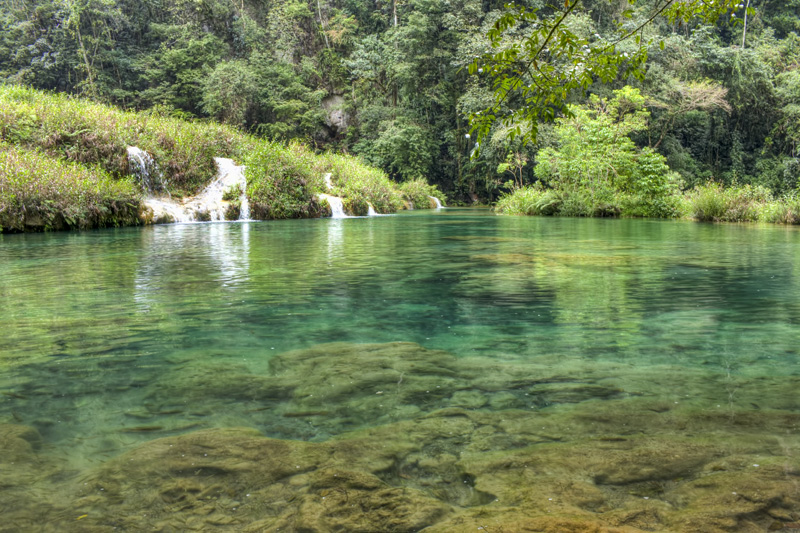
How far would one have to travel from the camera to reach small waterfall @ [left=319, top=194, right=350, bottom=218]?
846 inches

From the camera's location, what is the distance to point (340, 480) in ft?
5.45

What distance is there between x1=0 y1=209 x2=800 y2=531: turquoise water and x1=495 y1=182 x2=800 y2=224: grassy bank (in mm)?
10690

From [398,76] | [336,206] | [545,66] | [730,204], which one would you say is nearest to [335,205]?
[336,206]

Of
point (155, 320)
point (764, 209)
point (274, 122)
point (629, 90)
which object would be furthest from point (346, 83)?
point (155, 320)

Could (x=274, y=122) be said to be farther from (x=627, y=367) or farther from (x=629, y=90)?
(x=627, y=367)

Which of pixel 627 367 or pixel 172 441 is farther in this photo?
pixel 627 367

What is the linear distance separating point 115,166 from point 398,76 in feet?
73.9

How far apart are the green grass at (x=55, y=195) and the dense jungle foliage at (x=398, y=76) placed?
→ 52.8 feet

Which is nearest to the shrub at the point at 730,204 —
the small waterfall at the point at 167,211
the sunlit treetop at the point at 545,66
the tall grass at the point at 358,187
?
the tall grass at the point at 358,187

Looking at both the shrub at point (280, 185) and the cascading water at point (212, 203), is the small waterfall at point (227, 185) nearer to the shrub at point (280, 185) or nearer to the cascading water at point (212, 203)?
the cascading water at point (212, 203)

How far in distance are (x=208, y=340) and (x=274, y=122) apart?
3602cm

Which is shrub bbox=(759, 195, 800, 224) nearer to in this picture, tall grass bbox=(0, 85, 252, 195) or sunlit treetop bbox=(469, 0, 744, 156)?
sunlit treetop bbox=(469, 0, 744, 156)

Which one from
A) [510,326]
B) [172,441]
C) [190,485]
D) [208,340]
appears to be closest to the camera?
[190,485]

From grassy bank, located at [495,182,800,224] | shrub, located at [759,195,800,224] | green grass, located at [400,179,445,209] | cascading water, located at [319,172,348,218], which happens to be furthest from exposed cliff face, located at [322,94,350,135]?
shrub, located at [759,195,800,224]
